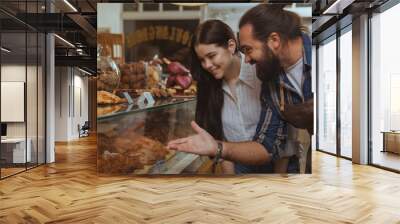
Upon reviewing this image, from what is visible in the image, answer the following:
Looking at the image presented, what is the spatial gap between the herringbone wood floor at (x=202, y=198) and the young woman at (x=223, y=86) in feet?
2.88

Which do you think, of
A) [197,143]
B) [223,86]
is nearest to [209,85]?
[223,86]

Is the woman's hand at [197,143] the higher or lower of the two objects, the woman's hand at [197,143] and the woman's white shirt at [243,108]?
the lower

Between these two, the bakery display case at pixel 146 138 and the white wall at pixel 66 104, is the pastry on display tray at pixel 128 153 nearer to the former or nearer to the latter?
the bakery display case at pixel 146 138

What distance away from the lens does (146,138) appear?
676 cm

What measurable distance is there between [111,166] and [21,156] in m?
2.14

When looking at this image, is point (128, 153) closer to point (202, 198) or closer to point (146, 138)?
point (146, 138)

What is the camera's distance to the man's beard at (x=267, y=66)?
6703 mm

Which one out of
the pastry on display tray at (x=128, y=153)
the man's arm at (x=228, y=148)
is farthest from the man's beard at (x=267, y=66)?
the pastry on display tray at (x=128, y=153)

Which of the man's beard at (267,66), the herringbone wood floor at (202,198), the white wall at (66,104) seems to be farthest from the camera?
the white wall at (66,104)

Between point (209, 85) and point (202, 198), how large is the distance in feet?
7.44

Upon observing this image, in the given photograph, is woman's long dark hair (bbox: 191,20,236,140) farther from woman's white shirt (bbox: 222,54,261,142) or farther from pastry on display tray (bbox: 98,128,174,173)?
pastry on display tray (bbox: 98,128,174,173)

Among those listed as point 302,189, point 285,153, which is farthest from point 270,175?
point 302,189

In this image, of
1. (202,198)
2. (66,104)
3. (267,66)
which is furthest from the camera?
(66,104)

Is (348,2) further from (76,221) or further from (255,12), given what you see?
(76,221)
